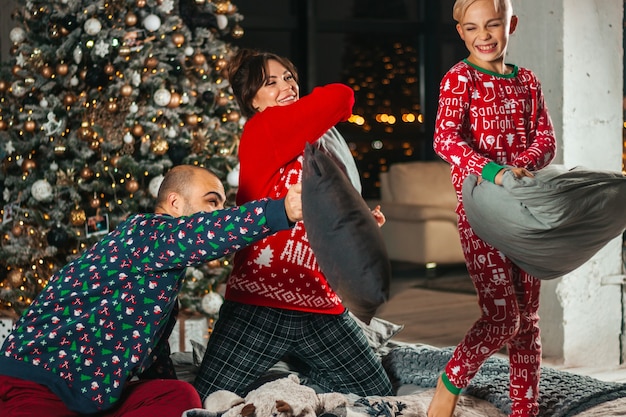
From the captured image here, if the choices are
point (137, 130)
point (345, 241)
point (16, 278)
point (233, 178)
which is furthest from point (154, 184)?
point (345, 241)

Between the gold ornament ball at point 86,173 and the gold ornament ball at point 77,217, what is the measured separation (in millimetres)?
169

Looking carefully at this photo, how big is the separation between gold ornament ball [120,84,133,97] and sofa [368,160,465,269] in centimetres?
364

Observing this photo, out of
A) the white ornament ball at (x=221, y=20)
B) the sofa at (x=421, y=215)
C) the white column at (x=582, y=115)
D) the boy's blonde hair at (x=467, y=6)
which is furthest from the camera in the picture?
the sofa at (x=421, y=215)

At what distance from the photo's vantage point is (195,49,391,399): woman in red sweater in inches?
114

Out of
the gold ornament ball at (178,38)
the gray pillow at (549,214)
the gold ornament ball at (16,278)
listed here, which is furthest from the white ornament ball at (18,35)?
the gray pillow at (549,214)

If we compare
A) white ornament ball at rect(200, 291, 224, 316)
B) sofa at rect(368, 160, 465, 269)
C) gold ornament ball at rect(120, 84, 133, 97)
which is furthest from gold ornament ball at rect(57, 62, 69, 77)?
sofa at rect(368, 160, 465, 269)

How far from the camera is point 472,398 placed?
10.7ft

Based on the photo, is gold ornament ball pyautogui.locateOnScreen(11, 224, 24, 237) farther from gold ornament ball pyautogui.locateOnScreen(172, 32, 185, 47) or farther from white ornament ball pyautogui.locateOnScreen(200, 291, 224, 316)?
gold ornament ball pyautogui.locateOnScreen(172, 32, 185, 47)

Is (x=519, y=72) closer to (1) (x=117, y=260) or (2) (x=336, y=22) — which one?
(1) (x=117, y=260)

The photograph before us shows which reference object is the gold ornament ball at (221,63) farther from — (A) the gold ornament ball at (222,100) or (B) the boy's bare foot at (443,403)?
(B) the boy's bare foot at (443,403)

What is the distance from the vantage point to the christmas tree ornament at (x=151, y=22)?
465 cm

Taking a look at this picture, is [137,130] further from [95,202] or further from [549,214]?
[549,214]

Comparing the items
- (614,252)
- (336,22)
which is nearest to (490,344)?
(614,252)

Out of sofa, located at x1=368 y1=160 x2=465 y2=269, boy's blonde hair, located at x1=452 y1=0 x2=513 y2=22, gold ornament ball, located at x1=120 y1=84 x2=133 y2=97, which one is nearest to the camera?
boy's blonde hair, located at x1=452 y1=0 x2=513 y2=22
